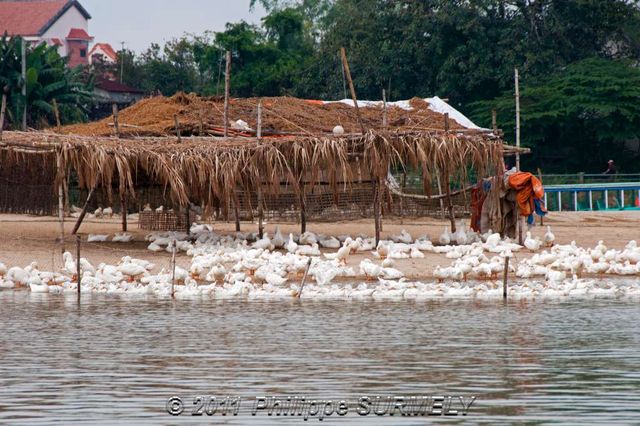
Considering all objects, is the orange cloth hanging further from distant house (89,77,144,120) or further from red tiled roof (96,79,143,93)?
red tiled roof (96,79,143,93)

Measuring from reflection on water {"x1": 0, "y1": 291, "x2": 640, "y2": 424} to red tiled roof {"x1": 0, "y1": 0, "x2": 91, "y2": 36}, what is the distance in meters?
65.3

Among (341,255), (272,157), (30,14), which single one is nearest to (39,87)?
(272,157)

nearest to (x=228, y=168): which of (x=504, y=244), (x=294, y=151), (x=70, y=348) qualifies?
(x=294, y=151)

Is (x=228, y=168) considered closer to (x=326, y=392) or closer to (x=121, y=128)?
(x=121, y=128)

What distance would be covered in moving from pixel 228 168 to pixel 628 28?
2654 cm

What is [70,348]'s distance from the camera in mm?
13594

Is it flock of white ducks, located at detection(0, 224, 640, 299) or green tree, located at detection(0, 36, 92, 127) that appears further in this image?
green tree, located at detection(0, 36, 92, 127)

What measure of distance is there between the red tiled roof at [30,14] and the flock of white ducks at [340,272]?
60.4m

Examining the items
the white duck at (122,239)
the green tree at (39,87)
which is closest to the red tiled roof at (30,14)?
the green tree at (39,87)

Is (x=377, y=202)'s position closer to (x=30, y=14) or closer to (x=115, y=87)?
(x=115, y=87)

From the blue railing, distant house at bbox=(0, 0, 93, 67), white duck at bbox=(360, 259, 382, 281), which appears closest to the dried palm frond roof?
white duck at bbox=(360, 259, 382, 281)

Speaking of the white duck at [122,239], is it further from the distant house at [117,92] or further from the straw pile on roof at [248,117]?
the distant house at [117,92]

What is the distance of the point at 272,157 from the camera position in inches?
901

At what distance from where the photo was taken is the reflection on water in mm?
10273
